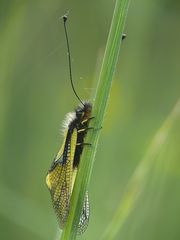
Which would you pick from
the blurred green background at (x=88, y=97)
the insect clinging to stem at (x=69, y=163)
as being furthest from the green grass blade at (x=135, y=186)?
the blurred green background at (x=88, y=97)

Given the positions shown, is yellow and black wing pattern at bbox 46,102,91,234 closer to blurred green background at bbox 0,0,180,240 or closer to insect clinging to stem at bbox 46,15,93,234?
insect clinging to stem at bbox 46,15,93,234

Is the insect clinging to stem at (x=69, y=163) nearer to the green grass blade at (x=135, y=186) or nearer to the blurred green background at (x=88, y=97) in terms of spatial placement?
the green grass blade at (x=135, y=186)

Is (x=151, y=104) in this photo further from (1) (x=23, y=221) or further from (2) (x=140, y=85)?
(1) (x=23, y=221)

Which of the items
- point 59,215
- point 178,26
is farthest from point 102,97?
point 178,26

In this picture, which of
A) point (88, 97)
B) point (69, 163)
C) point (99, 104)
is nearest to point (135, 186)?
point (69, 163)

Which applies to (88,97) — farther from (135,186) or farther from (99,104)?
(99,104)

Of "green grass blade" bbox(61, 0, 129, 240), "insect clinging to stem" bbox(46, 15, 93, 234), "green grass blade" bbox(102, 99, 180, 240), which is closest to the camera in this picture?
"green grass blade" bbox(61, 0, 129, 240)

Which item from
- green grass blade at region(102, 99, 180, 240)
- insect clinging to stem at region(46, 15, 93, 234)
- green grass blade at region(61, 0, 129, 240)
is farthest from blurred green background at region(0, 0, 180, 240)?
green grass blade at region(61, 0, 129, 240)
